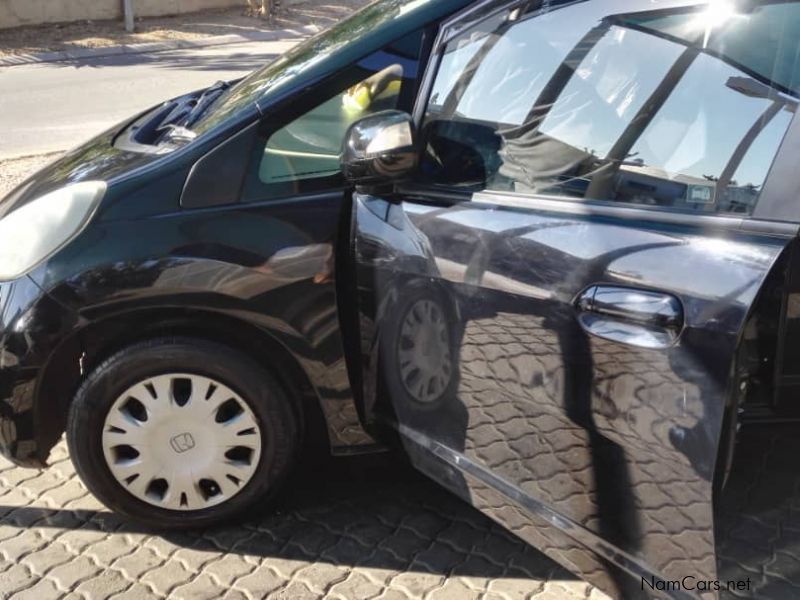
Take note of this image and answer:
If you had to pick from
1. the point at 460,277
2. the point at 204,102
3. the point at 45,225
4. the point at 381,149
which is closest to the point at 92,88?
the point at 204,102

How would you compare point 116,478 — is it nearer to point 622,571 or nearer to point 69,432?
point 69,432

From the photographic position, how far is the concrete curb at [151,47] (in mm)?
16562

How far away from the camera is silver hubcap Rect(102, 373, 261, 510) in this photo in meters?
2.99

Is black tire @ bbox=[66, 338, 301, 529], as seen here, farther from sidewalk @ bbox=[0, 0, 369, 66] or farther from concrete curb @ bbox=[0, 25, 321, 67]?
concrete curb @ bbox=[0, 25, 321, 67]

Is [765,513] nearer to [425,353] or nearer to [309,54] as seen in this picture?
[425,353]

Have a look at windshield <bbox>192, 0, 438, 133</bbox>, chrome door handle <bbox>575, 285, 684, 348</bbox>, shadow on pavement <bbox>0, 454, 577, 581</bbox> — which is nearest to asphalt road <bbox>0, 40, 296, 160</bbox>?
windshield <bbox>192, 0, 438, 133</bbox>

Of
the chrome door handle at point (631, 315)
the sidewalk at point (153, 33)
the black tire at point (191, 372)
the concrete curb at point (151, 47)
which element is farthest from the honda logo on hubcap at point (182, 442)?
the concrete curb at point (151, 47)

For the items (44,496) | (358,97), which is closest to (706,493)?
(358,97)

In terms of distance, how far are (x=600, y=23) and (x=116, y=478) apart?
80.4 inches

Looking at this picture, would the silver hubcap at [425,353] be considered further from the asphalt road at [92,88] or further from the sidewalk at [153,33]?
the sidewalk at [153,33]

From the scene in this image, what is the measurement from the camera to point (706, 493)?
2.10m

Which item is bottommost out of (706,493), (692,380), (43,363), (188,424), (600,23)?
(188,424)

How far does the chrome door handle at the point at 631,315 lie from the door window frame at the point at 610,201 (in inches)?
8.3

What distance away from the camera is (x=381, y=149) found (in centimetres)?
268
